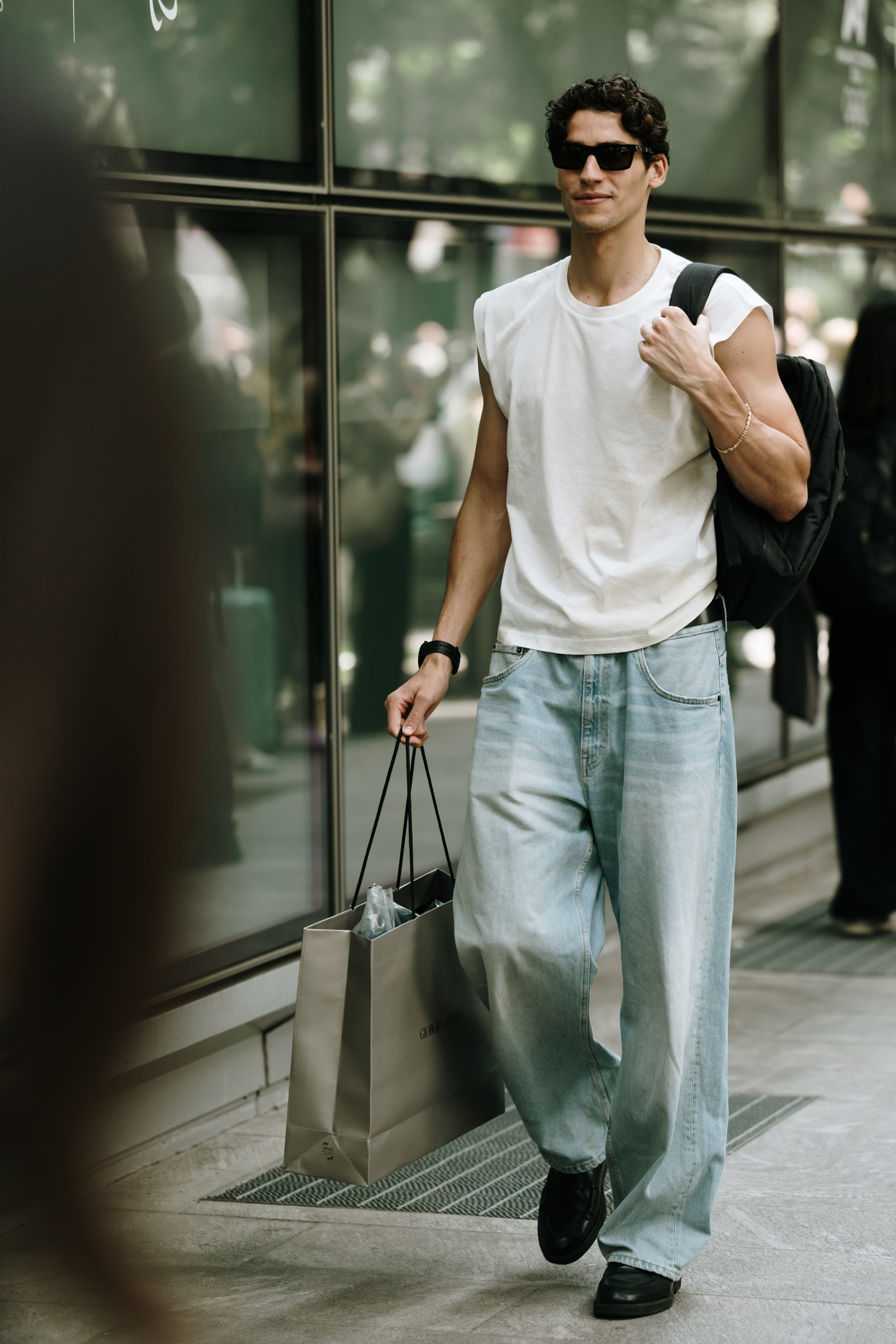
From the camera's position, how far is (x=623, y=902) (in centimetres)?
289

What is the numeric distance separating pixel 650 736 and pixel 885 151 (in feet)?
20.1

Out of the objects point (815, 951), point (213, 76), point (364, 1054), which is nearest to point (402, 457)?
point (213, 76)

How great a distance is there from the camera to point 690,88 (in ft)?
21.3

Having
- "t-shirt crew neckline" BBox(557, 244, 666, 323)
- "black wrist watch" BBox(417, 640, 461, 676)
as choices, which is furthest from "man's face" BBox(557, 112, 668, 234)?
"black wrist watch" BBox(417, 640, 461, 676)

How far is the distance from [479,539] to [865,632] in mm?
3150

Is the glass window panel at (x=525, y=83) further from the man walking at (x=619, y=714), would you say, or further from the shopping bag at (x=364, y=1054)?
the shopping bag at (x=364, y=1054)

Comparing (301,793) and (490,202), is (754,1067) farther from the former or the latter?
(490,202)

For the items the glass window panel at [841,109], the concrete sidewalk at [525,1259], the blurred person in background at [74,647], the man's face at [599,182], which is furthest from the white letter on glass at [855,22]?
the blurred person in background at [74,647]

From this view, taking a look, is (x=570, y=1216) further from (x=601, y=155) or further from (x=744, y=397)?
(x=601, y=155)

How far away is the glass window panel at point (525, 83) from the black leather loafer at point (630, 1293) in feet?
9.71

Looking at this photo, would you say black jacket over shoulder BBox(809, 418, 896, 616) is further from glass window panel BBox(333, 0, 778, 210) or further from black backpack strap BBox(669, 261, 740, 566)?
black backpack strap BBox(669, 261, 740, 566)

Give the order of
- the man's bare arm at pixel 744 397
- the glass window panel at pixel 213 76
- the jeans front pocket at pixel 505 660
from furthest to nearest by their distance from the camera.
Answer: the glass window panel at pixel 213 76 → the jeans front pocket at pixel 505 660 → the man's bare arm at pixel 744 397

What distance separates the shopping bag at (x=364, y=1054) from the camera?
2.75m

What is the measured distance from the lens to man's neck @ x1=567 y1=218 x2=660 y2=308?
2836 millimetres
